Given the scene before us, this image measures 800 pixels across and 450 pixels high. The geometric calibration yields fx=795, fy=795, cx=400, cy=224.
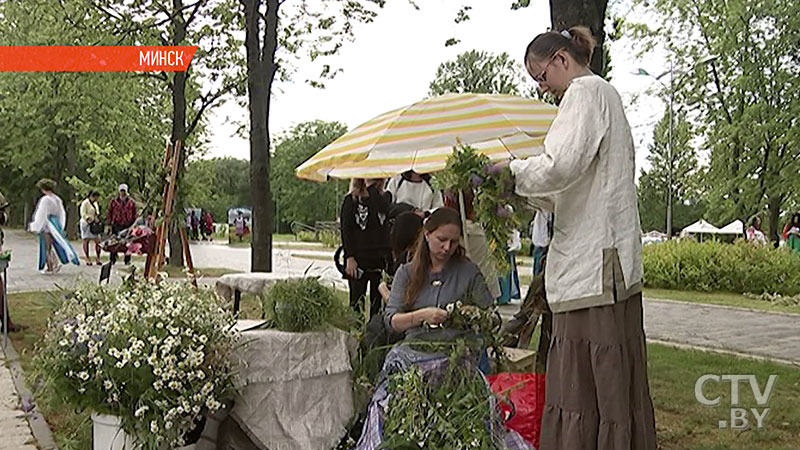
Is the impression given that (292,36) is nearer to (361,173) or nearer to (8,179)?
(361,173)

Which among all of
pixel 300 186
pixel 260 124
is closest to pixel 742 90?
pixel 260 124

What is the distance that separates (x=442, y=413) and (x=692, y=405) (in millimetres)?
2744

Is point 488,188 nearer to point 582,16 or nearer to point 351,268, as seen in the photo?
point 582,16

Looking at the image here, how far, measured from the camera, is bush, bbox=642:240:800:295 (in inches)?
570

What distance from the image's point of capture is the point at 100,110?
23.8 metres

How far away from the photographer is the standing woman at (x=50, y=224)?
13242 mm

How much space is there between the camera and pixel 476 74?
59000mm

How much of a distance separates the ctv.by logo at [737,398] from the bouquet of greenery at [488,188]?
8.26 ft

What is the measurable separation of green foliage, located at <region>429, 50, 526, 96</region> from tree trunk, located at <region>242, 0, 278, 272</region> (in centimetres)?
4718

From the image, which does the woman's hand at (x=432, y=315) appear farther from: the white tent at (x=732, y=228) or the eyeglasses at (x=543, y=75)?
the white tent at (x=732, y=228)

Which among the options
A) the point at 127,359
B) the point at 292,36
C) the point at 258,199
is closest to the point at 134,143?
the point at 292,36

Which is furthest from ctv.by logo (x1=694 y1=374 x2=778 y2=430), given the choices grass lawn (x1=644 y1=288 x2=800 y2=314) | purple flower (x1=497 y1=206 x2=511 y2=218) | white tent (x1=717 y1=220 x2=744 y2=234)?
white tent (x1=717 y1=220 x2=744 y2=234)

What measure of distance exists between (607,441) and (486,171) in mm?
1126

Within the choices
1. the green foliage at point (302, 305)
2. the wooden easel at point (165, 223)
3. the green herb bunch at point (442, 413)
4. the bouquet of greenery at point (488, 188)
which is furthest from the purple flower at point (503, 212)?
the wooden easel at point (165, 223)
